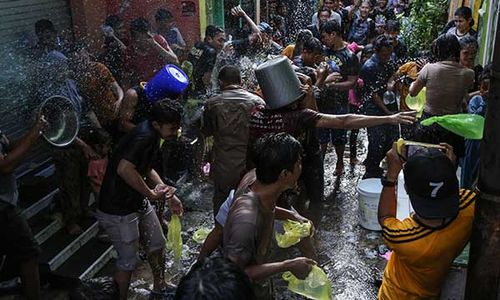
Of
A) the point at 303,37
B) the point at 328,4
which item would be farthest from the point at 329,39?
the point at 328,4

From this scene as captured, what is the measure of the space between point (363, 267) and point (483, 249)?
3.15 metres

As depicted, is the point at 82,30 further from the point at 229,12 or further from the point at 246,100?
the point at 229,12

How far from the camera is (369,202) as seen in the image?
528 cm

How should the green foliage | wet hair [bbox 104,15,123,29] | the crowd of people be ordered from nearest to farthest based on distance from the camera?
1. the crowd of people
2. wet hair [bbox 104,15,123,29]
3. the green foliage

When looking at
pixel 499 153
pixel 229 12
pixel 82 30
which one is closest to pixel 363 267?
pixel 499 153

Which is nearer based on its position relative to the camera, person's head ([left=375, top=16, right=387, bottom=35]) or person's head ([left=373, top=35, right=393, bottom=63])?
person's head ([left=373, top=35, right=393, bottom=63])

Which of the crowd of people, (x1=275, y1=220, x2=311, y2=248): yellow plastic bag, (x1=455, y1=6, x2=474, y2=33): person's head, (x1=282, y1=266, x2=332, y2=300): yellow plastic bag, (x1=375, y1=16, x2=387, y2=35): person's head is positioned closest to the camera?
the crowd of people

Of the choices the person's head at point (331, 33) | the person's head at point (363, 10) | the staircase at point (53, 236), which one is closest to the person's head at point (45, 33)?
the staircase at point (53, 236)

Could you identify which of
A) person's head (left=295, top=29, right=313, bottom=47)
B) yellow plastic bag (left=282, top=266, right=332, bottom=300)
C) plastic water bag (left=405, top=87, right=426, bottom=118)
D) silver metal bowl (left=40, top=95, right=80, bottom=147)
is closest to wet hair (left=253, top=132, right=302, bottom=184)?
yellow plastic bag (left=282, top=266, right=332, bottom=300)

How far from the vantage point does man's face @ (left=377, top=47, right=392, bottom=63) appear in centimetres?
623

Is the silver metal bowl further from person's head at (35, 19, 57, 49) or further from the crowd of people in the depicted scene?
person's head at (35, 19, 57, 49)

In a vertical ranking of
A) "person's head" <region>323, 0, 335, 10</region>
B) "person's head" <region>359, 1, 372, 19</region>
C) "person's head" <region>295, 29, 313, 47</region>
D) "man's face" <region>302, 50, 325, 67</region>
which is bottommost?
"man's face" <region>302, 50, 325, 67</region>

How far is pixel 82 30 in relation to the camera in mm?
7176

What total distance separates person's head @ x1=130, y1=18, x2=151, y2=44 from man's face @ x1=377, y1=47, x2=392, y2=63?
10.2 ft
